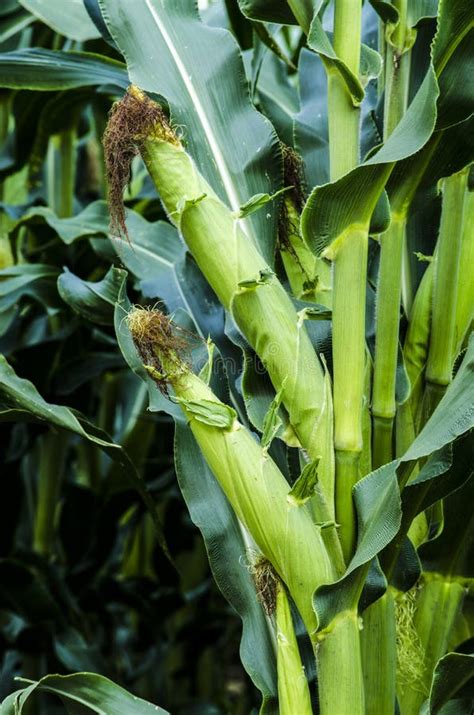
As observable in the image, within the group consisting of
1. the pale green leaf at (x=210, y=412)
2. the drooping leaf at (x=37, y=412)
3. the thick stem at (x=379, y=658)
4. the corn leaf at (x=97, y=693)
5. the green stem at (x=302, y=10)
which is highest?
the green stem at (x=302, y=10)

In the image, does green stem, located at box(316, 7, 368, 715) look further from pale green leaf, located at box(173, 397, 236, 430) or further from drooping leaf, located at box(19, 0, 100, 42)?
drooping leaf, located at box(19, 0, 100, 42)

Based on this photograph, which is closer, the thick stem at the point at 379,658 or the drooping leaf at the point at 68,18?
the thick stem at the point at 379,658

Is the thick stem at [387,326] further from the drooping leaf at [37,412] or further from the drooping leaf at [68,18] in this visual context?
the drooping leaf at [68,18]

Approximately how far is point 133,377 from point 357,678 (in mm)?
1051

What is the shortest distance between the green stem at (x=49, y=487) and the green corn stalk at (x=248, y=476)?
3.01 ft

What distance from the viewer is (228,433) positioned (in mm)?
665

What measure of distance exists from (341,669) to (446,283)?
1.07 feet

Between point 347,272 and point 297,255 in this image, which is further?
point 297,255

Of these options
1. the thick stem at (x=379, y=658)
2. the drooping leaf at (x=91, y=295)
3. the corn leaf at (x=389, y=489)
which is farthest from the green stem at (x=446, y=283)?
the drooping leaf at (x=91, y=295)

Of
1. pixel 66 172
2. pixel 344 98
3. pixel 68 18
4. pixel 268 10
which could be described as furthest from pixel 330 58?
pixel 66 172

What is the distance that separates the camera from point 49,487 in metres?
1.57

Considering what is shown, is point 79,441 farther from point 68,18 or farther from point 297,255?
point 297,255

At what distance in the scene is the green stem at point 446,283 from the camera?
76cm

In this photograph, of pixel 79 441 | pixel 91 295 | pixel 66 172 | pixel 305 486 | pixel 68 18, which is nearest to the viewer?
pixel 305 486
